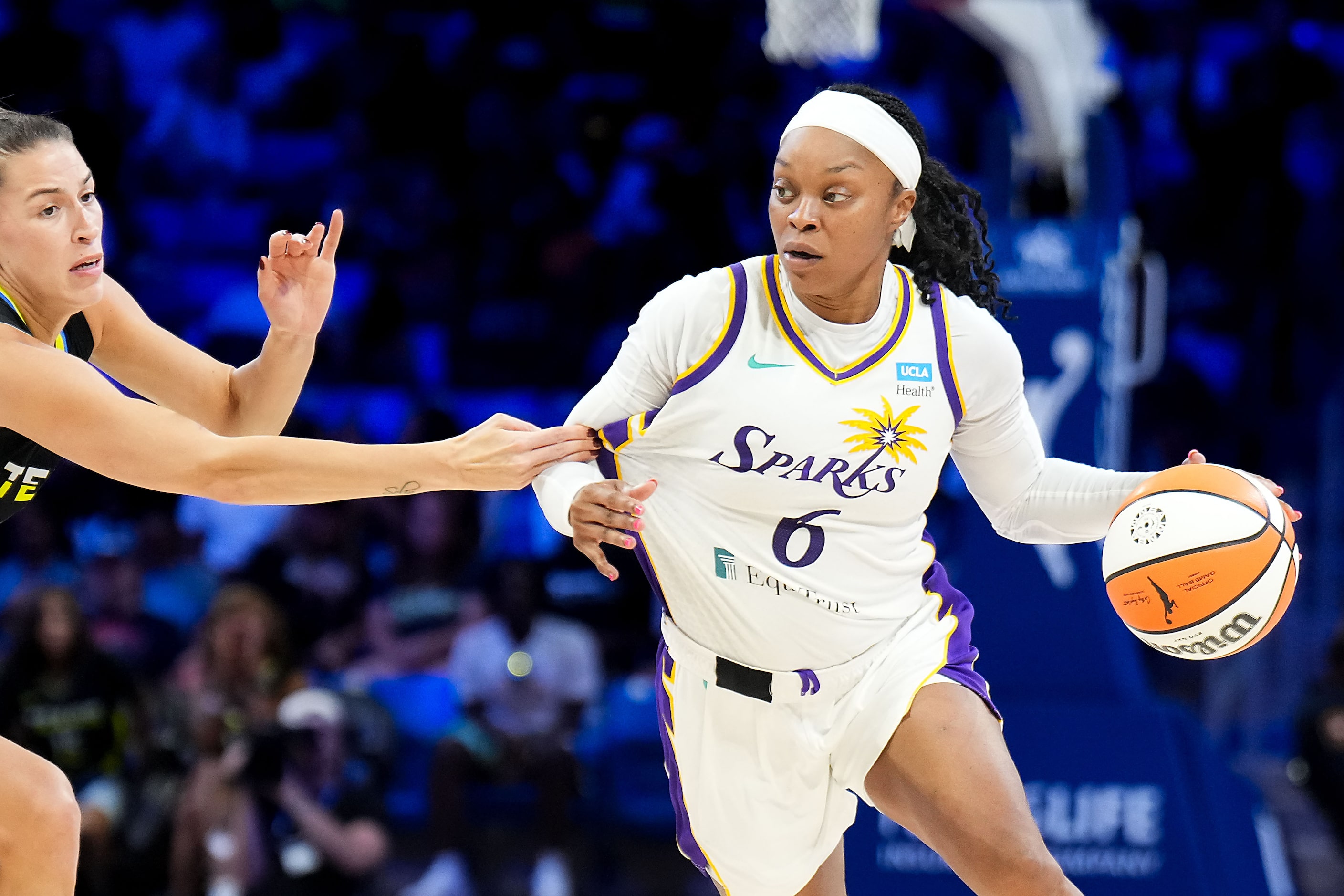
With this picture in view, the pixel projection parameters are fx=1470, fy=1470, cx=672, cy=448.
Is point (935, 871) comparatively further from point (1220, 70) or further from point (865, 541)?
point (1220, 70)

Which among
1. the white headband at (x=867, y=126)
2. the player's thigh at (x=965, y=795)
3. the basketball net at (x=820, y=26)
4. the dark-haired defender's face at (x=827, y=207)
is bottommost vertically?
the player's thigh at (x=965, y=795)

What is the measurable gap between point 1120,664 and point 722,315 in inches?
109

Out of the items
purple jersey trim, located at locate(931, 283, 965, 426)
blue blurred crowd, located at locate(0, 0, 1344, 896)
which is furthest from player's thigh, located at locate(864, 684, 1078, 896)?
blue blurred crowd, located at locate(0, 0, 1344, 896)

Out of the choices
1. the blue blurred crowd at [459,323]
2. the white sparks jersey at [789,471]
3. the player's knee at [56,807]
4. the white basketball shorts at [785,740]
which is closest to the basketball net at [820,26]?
the blue blurred crowd at [459,323]

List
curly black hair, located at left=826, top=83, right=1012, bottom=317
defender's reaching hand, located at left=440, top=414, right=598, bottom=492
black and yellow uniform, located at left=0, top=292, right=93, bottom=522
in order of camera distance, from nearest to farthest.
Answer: defender's reaching hand, located at left=440, top=414, right=598, bottom=492
black and yellow uniform, located at left=0, top=292, right=93, bottom=522
curly black hair, located at left=826, top=83, right=1012, bottom=317

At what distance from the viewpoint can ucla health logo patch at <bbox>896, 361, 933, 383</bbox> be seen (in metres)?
3.38

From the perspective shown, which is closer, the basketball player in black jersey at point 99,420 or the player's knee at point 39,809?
the basketball player in black jersey at point 99,420

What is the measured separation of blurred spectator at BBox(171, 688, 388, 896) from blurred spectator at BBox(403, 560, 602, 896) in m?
0.34

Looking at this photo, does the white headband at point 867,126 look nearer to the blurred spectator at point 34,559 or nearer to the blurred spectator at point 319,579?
the blurred spectator at point 319,579

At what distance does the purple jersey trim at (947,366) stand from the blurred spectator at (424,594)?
4.12 metres

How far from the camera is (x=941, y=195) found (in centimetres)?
370

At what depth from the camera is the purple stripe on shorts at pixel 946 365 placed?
11.2 feet

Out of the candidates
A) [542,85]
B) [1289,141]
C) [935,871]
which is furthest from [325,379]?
[1289,141]

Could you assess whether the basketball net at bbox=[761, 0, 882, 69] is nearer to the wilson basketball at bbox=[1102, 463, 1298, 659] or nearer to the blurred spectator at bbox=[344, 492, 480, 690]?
the blurred spectator at bbox=[344, 492, 480, 690]
